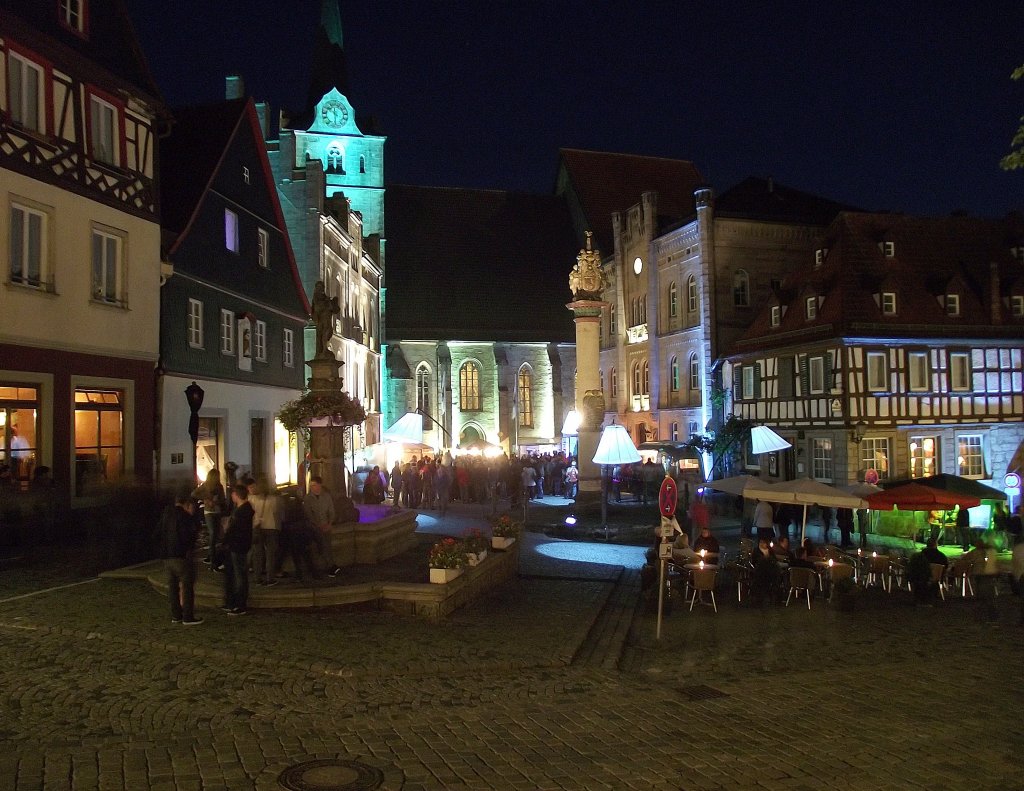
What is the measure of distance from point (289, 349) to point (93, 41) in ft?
41.3

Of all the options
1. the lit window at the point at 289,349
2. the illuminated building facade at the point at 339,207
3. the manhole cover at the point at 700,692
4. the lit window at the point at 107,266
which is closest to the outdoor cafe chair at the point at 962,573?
the manhole cover at the point at 700,692

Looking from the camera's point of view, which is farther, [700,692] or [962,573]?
[962,573]

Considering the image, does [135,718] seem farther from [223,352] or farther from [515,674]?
[223,352]

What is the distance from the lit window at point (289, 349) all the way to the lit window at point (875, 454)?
60.6ft

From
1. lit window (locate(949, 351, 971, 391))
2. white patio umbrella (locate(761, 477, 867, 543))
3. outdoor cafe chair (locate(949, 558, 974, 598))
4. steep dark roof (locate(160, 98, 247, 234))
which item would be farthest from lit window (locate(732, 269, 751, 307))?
outdoor cafe chair (locate(949, 558, 974, 598))

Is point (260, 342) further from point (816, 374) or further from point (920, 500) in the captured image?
point (920, 500)

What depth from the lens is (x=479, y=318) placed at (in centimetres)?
5888

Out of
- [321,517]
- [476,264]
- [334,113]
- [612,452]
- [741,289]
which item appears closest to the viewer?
[321,517]

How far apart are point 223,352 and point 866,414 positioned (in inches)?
775

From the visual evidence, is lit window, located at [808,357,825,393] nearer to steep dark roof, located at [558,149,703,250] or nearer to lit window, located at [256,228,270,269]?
lit window, located at [256,228,270,269]

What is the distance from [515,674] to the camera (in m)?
9.74

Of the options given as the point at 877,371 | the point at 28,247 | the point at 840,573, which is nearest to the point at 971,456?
the point at 877,371

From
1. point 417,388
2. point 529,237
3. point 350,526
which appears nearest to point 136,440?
point 350,526

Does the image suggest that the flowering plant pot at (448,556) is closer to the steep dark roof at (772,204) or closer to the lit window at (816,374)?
the lit window at (816,374)
